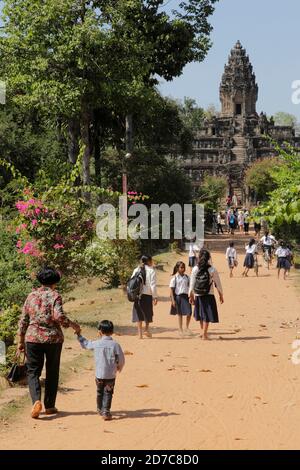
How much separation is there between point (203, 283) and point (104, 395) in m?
5.25

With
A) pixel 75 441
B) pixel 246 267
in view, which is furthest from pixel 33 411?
pixel 246 267

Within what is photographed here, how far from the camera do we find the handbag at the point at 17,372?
9.43m

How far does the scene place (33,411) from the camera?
326 inches

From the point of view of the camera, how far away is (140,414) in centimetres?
870

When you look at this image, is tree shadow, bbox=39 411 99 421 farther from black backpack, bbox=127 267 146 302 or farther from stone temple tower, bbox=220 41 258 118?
stone temple tower, bbox=220 41 258 118

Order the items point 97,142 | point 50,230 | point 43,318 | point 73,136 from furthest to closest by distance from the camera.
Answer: point 97,142 → point 73,136 → point 50,230 → point 43,318

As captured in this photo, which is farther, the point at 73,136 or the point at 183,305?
the point at 73,136

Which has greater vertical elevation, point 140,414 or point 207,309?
point 207,309

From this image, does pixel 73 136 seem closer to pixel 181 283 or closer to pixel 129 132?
pixel 129 132

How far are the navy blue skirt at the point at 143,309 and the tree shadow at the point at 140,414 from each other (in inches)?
192

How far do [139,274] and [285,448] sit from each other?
6680mm

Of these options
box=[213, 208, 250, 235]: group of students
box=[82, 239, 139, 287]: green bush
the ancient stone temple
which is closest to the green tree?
the ancient stone temple

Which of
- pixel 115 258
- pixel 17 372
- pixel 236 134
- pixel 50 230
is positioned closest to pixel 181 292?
pixel 50 230
